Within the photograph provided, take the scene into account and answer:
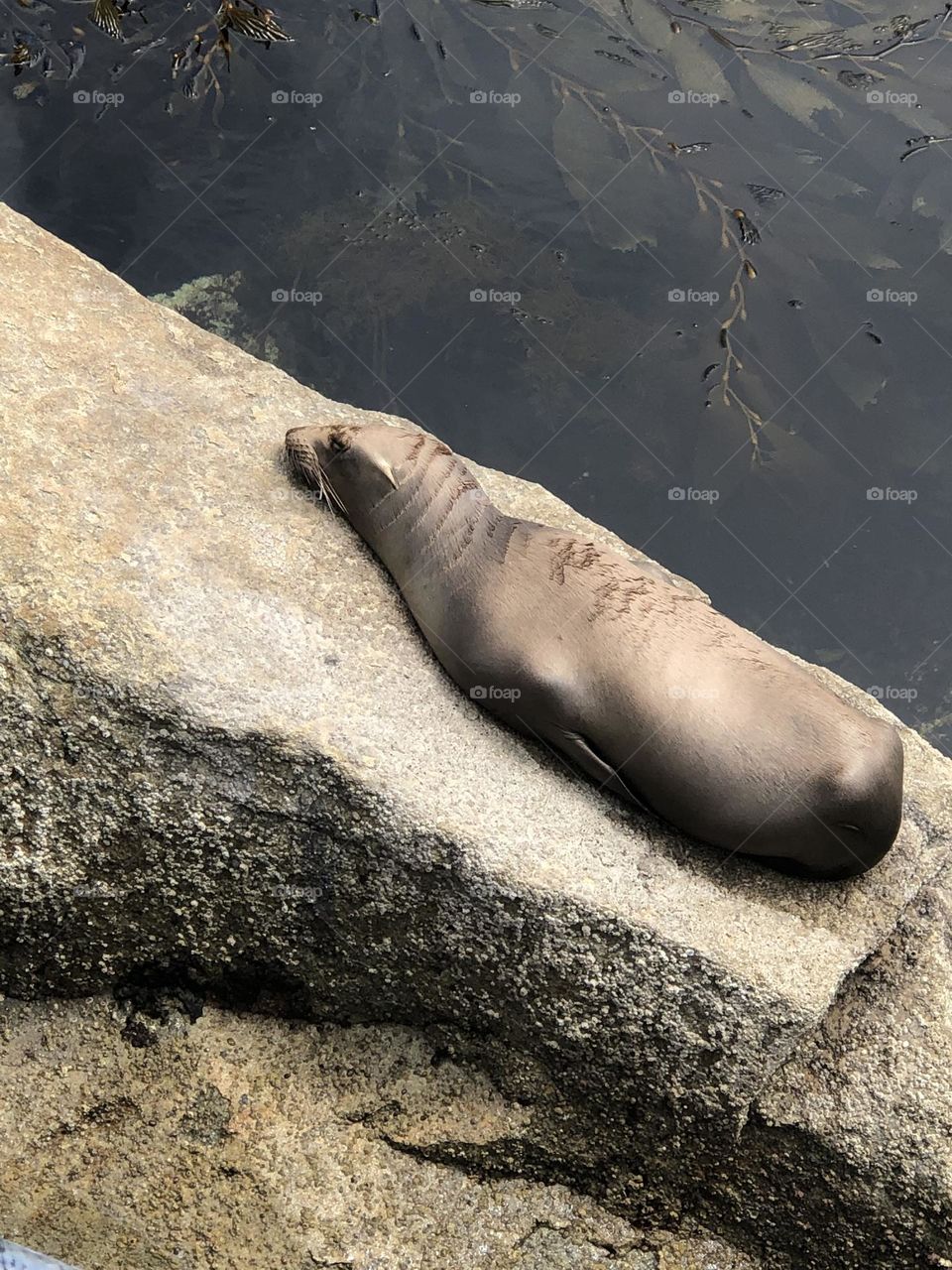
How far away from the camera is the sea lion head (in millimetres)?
3156

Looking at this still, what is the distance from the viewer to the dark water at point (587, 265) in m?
4.18

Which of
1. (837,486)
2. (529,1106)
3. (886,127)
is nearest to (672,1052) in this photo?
(529,1106)

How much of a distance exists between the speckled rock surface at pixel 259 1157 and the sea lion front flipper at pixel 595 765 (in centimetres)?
71

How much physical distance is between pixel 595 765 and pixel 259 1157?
1.10 m

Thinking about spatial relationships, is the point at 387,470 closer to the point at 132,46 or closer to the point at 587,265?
Result: the point at 587,265

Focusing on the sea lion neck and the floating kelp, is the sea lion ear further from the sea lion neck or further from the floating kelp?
the floating kelp

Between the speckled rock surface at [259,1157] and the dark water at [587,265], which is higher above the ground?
the dark water at [587,265]

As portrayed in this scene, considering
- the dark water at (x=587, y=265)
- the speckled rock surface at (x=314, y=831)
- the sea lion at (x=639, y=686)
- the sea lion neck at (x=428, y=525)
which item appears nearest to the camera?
the speckled rock surface at (x=314, y=831)

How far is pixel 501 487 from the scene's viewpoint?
12.1ft

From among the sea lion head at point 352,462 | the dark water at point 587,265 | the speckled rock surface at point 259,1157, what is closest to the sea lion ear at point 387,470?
the sea lion head at point 352,462

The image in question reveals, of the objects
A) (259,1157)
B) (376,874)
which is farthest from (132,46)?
(259,1157)

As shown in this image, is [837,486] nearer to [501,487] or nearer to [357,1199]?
[501,487]

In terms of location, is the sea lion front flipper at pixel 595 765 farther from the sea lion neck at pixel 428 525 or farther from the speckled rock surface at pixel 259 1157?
the speckled rock surface at pixel 259 1157

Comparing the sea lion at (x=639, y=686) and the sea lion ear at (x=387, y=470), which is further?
the sea lion ear at (x=387, y=470)
